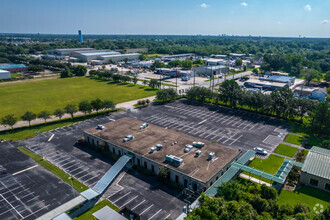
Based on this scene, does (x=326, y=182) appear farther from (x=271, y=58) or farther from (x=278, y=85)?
(x=271, y=58)

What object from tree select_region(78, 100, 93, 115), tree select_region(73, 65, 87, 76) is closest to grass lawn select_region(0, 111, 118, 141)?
tree select_region(78, 100, 93, 115)

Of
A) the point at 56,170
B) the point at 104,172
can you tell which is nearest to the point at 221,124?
the point at 104,172

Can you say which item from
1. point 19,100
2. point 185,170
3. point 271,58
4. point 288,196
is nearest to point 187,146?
point 185,170

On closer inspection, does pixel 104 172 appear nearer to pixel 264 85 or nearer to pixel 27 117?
pixel 27 117

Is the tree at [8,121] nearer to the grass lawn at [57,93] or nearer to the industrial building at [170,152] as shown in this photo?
the grass lawn at [57,93]

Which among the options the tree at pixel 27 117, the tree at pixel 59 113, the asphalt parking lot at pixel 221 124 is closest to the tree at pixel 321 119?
the asphalt parking lot at pixel 221 124
